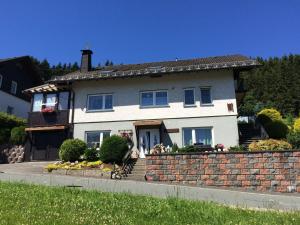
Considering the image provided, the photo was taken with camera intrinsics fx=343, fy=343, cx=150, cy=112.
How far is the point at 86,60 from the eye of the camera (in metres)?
29.7

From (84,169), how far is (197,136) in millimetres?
7986

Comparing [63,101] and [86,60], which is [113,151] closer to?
[63,101]

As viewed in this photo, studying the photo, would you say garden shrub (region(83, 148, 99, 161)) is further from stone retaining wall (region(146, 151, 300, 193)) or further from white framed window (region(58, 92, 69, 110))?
white framed window (region(58, 92, 69, 110))

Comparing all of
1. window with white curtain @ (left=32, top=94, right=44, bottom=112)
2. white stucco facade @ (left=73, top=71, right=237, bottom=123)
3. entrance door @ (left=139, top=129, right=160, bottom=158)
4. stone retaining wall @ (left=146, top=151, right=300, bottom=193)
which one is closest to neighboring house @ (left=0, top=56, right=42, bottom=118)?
window with white curtain @ (left=32, top=94, right=44, bottom=112)

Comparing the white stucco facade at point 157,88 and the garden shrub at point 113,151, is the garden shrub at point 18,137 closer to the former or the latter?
the white stucco facade at point 157,88

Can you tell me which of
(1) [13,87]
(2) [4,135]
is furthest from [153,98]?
(1) [13,87]

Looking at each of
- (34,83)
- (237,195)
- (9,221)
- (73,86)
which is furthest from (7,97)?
(9,221)

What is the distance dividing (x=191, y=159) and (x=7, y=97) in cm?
2479

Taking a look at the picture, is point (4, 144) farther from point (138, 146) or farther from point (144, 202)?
point (144, 202)

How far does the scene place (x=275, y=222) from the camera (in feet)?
22.5

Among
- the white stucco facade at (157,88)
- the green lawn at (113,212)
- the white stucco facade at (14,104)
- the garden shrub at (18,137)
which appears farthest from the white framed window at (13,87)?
the green lawn at (113,212)

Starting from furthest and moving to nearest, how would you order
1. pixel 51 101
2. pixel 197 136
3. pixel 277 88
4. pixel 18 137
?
1. pixel 277 88
2. pixel 51 101
3. pixel 18 137
4. pixel 197 136

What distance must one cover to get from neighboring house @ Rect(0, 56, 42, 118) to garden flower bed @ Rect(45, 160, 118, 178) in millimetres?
16765

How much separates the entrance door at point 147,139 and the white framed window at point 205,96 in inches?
151
